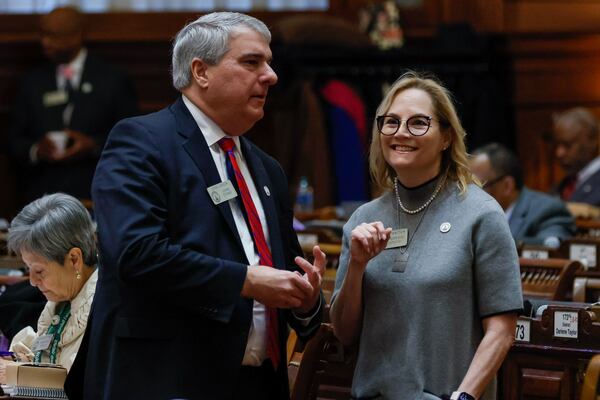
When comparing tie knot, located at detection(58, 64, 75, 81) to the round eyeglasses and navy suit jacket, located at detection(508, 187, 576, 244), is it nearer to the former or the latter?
navy suit jacket, located at detection(508, 187, 576, 244)

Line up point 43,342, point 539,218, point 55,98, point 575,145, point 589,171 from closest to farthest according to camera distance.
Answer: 1. point 43,342
2. point 539,218
3. point 589,171
4. point 575,145
5. point 55,98

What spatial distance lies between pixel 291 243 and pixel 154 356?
57 cm

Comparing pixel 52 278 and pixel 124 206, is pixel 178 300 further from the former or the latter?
pixel 52 278

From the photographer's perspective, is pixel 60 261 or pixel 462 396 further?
pixel 60 261

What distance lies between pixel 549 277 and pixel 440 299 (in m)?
1.58

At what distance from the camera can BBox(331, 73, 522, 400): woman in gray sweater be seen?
122 inches

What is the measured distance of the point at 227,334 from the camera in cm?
311

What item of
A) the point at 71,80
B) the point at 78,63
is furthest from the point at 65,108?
the point at 78,63

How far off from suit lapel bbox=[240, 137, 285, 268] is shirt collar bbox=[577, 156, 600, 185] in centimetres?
517

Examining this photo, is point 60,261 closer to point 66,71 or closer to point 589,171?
point 589,171

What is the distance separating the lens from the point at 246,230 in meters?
3.23

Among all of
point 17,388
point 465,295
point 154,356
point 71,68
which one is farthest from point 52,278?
point 71,68

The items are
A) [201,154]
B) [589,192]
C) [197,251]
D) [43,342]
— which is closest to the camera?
[197,251]

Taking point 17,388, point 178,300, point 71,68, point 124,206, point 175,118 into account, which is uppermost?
point 71,68
